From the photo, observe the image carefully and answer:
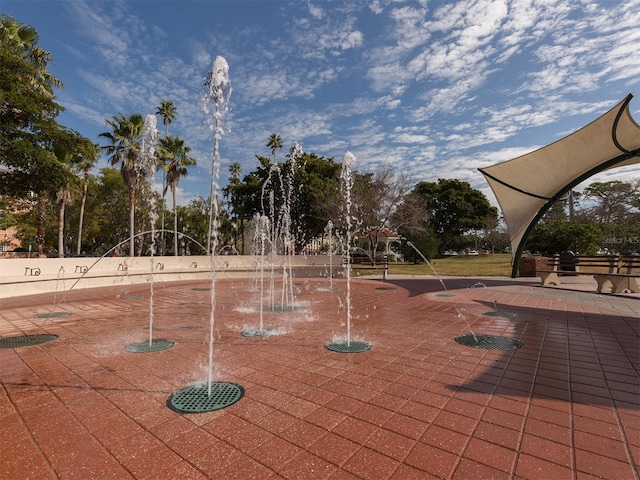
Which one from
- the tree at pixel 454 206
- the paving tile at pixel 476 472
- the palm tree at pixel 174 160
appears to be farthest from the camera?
the tree at pixel 454 206

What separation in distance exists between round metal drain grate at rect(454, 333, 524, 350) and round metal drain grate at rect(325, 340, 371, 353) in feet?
5.11

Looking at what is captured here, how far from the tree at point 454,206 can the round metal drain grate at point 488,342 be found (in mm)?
43782

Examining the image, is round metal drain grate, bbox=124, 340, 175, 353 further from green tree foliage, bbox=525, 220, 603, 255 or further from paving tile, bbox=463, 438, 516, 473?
green tree foliage, bbox=525, 220, 603, 255

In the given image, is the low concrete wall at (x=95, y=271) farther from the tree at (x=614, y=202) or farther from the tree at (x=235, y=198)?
the tree at (x=614, y=202)

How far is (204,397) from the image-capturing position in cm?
315

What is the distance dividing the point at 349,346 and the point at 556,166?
45.6 feet

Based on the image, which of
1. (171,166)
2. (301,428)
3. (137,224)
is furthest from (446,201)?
(301,428)

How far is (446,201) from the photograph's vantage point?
48.7 m

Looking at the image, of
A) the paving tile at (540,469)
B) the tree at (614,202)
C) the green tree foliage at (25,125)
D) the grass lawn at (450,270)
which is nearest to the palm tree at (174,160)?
the green tree foliage at (25,125)

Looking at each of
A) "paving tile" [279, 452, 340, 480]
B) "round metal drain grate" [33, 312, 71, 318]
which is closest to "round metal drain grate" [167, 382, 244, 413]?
"paving tile" [279, 452, 340, 480]

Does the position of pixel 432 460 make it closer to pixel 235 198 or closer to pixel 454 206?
pixel 235 198

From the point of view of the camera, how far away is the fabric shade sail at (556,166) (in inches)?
448

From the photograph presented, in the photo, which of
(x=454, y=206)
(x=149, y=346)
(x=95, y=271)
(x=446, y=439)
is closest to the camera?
(x=446, y=439)

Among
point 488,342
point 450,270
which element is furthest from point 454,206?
point 488,342
